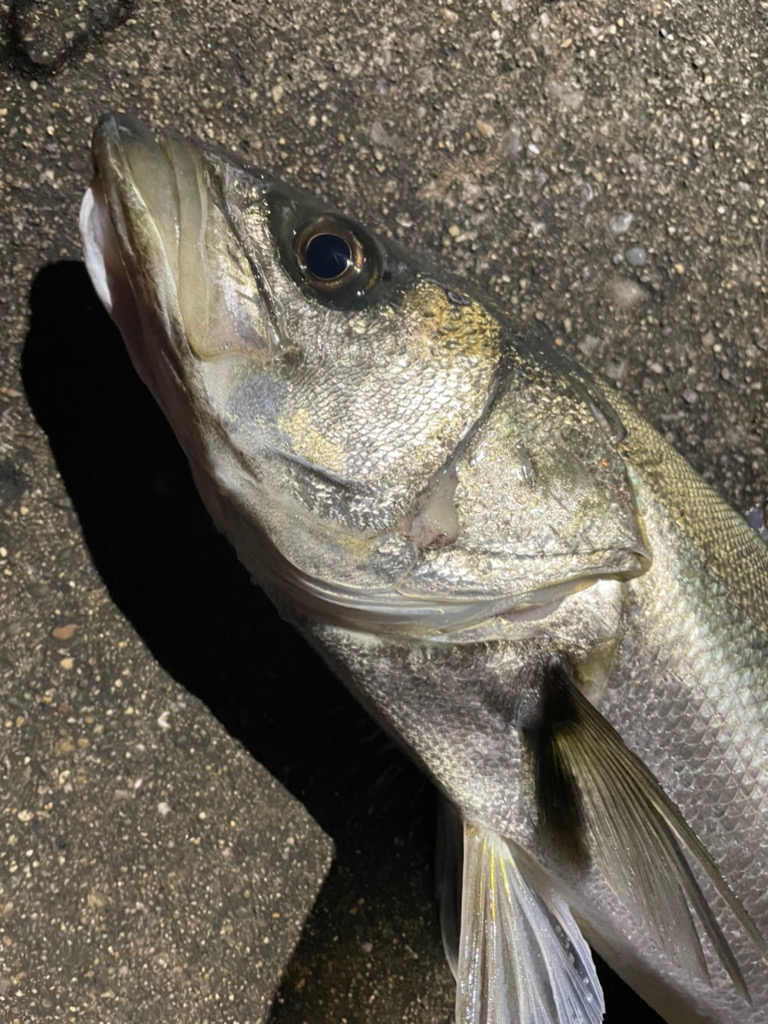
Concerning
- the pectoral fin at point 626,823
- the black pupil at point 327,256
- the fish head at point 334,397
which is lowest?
the pectoral fin at point 626,823

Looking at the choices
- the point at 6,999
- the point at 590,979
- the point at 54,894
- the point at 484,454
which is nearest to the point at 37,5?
the point at 484,454

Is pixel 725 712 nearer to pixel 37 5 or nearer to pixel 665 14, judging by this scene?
pixel 665 14

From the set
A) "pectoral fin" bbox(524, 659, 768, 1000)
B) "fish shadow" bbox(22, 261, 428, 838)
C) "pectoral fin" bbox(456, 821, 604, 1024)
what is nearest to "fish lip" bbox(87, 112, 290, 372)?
"fish shadow" bbox(22, 261, 428, 838)

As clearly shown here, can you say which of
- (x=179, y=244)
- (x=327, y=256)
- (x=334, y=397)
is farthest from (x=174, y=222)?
(x=334, y=397)

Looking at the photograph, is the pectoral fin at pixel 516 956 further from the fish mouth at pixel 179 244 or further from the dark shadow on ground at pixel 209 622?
the fish mouth at pixel 179 244

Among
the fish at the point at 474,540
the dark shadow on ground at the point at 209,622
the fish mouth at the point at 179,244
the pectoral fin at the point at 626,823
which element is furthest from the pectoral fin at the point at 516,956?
the fish mouth at the point at 179,244

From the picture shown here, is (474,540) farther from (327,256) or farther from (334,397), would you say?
(327,256)

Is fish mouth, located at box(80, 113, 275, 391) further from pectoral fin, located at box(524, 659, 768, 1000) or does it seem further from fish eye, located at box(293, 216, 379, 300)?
pectoral fin, located at box(524, 659, 768, 1000)

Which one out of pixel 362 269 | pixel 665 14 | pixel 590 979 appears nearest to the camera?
pixel 362 269
